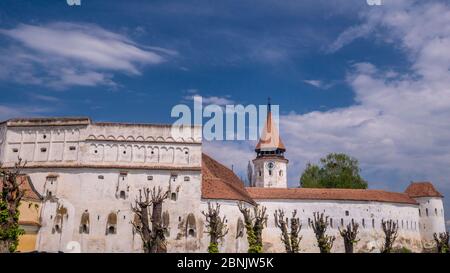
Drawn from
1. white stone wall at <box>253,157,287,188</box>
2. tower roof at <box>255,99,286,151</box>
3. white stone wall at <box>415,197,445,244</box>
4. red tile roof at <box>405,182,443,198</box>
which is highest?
tower roof at <box>255,99,286,151</box>

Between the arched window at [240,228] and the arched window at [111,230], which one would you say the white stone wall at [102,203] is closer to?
the arched window at [111,230]

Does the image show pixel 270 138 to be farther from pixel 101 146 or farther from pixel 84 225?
pixel 84 225

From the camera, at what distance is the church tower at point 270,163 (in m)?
77.3

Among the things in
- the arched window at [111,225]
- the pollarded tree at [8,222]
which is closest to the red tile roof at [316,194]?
the arched window at [111,225]

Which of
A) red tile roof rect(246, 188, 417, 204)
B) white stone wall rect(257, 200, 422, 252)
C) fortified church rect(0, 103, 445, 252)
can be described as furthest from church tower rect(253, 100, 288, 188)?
fortified church rect(0, 103, 445, 252)

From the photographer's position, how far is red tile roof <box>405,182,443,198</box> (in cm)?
7194

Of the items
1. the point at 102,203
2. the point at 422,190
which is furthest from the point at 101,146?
the point at 422,190

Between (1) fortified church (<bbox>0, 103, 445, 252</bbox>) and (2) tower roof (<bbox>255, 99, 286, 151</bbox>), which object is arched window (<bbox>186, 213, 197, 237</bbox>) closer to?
(1) fortified church (<bbox>0, 103, 445, 252</bbox>)

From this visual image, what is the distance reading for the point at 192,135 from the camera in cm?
4816

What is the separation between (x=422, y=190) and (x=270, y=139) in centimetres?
2754

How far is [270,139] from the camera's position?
8138 cm
